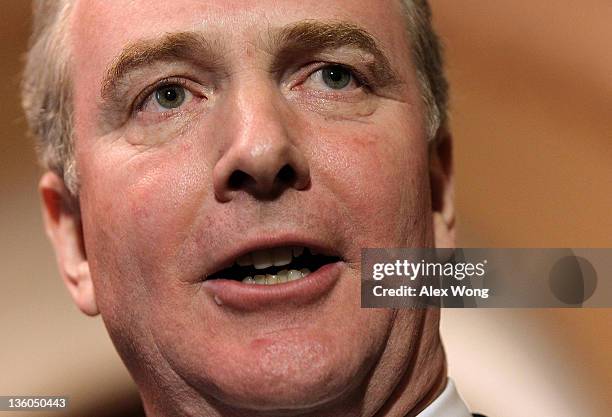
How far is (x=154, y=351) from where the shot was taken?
3.90 feet

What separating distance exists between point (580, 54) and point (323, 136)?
88cm

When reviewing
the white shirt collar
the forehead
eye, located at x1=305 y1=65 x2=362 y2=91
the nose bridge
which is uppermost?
the forehead

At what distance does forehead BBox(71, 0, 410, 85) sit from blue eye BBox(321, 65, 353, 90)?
0.22 ft

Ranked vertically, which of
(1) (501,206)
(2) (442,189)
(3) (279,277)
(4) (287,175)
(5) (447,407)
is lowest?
(5) (447,407)

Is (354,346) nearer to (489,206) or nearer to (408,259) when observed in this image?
(408,259)

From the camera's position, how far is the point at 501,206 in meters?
1.97

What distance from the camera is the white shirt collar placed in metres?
1.23

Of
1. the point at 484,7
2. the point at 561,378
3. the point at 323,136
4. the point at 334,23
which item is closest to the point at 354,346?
the point at 323,136

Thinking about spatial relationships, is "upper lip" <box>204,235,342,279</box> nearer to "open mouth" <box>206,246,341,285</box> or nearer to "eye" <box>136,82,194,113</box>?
"open mouth" <box>206,246,341,285</box>

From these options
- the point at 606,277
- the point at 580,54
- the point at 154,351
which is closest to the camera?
the point at 154,351

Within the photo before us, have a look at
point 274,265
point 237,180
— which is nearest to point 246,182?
point 237,180

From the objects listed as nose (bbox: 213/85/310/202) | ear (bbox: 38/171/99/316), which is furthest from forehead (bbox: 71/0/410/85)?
ear (bbox: 38/171/99/316)

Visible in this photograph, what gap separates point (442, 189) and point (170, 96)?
A: 49 centimetres

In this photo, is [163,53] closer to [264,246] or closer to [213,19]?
[213,19]
